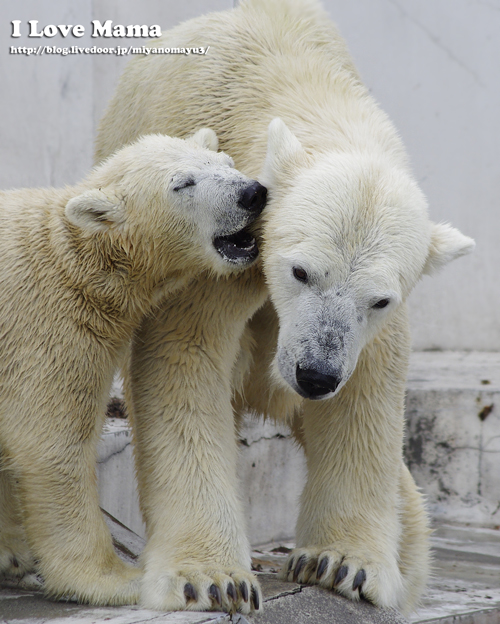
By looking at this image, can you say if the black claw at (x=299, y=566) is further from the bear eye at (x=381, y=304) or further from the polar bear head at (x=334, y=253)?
the bear eye at (x=381, y=304)

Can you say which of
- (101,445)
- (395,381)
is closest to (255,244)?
(395,381)

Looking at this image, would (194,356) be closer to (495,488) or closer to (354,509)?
(354,509)

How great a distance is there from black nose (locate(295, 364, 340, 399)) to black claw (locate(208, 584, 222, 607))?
600 millimetres

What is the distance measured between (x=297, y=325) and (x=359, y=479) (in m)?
0.80

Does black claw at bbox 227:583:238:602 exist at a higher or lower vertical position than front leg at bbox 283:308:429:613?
lower

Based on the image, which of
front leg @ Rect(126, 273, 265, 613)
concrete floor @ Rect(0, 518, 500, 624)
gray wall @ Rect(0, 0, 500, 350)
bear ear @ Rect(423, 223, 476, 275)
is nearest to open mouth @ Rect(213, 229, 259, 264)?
front leg @ Rect(126, 273, 265, 613)

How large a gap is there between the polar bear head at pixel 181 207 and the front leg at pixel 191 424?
14 cm

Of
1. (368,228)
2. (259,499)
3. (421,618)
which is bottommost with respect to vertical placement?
(421,618)

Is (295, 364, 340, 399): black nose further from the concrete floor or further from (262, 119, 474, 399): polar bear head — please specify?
the concrete floor

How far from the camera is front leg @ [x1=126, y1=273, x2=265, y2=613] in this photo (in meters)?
2.73

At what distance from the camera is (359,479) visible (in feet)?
9.91

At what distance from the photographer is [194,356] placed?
2.83m

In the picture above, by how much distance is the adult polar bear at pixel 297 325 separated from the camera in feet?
8.13

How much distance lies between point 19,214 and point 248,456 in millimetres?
2276
